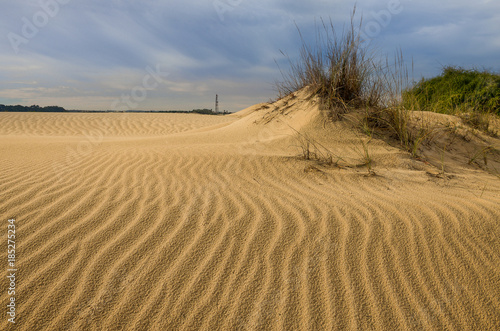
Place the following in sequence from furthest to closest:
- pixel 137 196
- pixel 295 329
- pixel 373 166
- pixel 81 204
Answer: pixel 373 166 → pixel 137 196 → pixel 81 204 → pixel 295 329

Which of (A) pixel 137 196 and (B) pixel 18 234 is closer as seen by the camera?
(B) pixel 18 234

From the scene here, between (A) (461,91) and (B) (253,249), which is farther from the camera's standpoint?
(A) (461,91)

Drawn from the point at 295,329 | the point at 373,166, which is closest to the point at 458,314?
the point at 295,329

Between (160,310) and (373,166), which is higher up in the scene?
(373,166)

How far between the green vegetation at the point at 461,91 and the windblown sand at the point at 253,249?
18.0 feet

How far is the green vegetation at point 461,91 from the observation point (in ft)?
27.7

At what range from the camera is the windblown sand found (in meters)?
1.89

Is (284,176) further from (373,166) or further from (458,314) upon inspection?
(458,314)

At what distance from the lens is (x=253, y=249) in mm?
2355

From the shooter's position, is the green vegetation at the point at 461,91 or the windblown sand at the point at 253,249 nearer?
the windblown sand at the point at 253,249

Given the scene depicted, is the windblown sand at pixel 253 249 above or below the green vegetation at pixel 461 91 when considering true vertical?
below

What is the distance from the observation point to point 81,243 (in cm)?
240

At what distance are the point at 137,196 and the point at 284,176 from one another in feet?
5.86

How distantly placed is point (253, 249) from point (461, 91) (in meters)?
10.7
